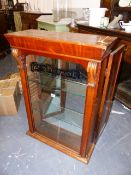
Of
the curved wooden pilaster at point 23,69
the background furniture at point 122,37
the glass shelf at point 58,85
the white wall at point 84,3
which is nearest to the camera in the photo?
the curved wooden pilaster at point 23,69

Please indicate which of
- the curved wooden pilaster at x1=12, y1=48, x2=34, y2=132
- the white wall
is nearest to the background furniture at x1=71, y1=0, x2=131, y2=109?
the white wall

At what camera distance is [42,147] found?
1.41 metres

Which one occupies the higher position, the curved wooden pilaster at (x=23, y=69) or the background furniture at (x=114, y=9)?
the background furniture at (x=114, y=9)

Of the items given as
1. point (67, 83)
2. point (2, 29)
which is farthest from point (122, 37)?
point (2, 29)

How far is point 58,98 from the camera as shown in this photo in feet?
5.28

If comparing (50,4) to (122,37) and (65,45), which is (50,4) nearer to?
(122,37)

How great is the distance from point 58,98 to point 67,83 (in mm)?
349

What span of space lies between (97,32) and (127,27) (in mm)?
305

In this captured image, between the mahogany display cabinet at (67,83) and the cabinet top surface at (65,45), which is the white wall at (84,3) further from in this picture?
the cabinet top surface at (65,45)

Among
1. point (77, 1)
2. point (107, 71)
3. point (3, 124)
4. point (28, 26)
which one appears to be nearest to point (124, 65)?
point (107, 71)

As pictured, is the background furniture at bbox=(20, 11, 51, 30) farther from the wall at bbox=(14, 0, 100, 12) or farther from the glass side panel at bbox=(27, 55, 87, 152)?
the glass side panel at bbox=(27, 55, 87, 152)

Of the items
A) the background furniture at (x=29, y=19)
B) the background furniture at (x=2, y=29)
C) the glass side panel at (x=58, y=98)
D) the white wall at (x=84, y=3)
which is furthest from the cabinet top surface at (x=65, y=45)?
the background furniture at (x=2, y=29)

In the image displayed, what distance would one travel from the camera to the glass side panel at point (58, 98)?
1263 mm

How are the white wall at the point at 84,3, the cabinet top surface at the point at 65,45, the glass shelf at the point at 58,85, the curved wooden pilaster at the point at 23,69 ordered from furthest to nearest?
the white wall at the point at 84,3 < the glass shelf at the point at 58,85 < the curved wooden pilaster at the point at 23,69 < the cabinet top surface at the point at 65,45
